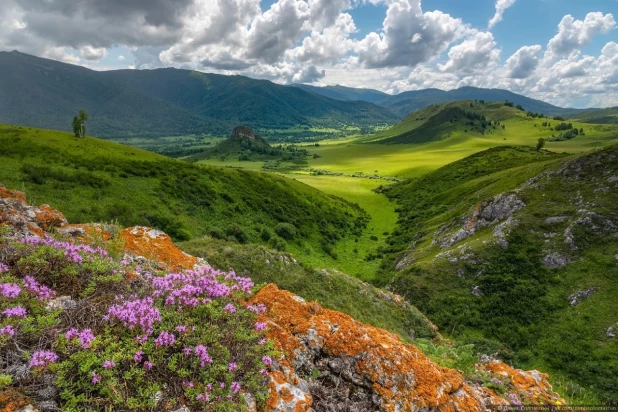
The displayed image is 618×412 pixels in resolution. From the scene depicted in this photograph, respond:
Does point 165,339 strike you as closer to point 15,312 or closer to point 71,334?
point 71,334

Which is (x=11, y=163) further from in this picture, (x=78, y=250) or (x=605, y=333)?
(x=605, y=333)

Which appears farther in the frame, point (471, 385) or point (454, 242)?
point (454, 242)

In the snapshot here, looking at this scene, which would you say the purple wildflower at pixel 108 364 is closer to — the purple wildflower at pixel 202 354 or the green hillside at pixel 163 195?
the purple wildflower at pixel 202 354

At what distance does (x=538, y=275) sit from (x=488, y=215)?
1514 cm

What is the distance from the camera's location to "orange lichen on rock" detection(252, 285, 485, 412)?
7.05 m

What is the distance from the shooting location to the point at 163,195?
4284 cm

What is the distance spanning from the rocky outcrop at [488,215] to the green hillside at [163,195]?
66.4 feet

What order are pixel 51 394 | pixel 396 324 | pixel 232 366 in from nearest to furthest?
1. pixel 51 394
2. pixel 232 366
3. pixel 396 324

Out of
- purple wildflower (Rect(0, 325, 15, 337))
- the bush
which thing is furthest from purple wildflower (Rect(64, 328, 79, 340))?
the bush

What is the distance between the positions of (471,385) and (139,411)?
834cm

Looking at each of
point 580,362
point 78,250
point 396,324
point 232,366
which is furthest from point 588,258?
point 78,250

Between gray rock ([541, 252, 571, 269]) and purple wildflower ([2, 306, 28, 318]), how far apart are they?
139 feet

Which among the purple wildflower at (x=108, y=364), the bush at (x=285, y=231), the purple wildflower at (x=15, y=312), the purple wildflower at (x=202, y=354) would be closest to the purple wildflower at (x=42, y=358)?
the purple wildflower at (x=108, y=364)

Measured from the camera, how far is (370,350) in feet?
25.1
